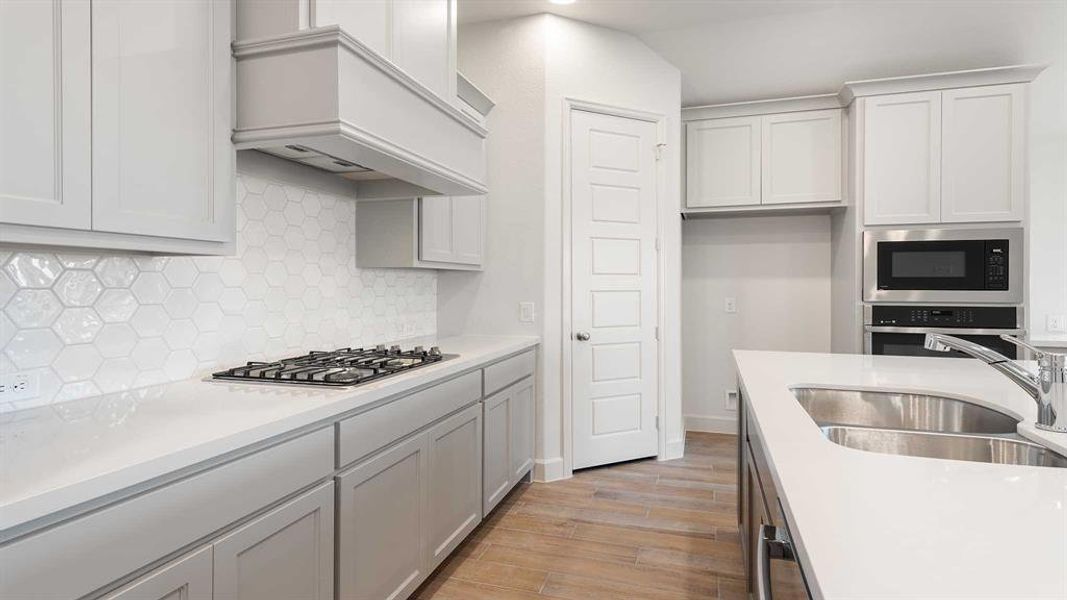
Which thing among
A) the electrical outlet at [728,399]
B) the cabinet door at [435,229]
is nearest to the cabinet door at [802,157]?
the electrical outlet at [728,399]

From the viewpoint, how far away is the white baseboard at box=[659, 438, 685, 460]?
3855mm

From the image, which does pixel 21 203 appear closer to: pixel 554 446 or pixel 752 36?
pixel 554 446

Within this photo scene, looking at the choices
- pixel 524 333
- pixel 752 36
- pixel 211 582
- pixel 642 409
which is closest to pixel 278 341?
pixel 211 582

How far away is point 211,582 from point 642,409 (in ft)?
9.61

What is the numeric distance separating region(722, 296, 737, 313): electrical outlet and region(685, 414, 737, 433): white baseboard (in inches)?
33.1

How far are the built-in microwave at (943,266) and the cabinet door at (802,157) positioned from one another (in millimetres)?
534

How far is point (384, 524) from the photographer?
1824mm

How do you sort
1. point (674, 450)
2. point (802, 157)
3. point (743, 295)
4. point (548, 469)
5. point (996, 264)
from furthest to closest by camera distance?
point (743, 295), point (802, 157), point (674, 450), point (996, 264), point (548, 469)

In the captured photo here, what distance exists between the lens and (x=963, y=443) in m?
1.30

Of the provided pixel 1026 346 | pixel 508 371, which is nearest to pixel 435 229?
pixel 508 371

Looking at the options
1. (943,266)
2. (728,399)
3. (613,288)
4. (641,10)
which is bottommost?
(728,399)

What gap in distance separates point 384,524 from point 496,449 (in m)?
1.03

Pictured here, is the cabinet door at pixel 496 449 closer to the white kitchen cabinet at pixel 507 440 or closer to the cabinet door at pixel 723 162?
the white kitchen cabinet at pixel 507 440

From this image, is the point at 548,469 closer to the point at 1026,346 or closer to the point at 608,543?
the point at 608,543
